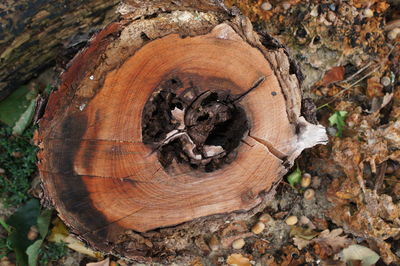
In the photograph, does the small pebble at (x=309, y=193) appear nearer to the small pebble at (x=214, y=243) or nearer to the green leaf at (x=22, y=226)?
the small pebble at (x=214, y=243)

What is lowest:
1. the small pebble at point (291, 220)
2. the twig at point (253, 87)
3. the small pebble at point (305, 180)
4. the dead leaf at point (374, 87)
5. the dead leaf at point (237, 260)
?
the dead leaf at point (237, 260)

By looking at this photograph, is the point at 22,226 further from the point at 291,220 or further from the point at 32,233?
the point at 291,220

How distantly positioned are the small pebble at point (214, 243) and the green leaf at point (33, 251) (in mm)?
896

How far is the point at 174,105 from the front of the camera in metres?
1.51

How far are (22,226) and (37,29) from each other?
1037mm

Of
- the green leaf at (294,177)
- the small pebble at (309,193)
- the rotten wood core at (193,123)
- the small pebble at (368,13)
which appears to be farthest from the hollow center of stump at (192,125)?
the small pebble at (368,13)

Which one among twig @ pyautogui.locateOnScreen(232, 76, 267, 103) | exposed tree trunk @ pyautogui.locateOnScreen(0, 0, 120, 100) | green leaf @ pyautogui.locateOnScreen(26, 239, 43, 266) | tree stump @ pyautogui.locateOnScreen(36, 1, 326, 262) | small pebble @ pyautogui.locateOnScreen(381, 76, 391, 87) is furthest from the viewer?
small pebble @ pyautogui.locateOnScreen(381, 76, 391, 87)

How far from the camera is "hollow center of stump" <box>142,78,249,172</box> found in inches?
58.0

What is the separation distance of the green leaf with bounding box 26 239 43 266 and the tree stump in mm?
726

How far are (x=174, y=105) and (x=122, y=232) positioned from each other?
518mm

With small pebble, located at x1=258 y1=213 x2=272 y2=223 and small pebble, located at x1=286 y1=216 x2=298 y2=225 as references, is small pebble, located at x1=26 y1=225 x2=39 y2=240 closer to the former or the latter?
small pebble, located at x1=258 y1=213 x2=272 y2=223

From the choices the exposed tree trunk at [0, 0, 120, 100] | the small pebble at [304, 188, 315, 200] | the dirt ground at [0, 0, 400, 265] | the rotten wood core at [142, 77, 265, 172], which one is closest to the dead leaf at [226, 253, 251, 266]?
the dirt ground at [0, 0, 400, 265]

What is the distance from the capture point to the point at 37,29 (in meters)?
1.97

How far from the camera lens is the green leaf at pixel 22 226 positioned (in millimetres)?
2141
